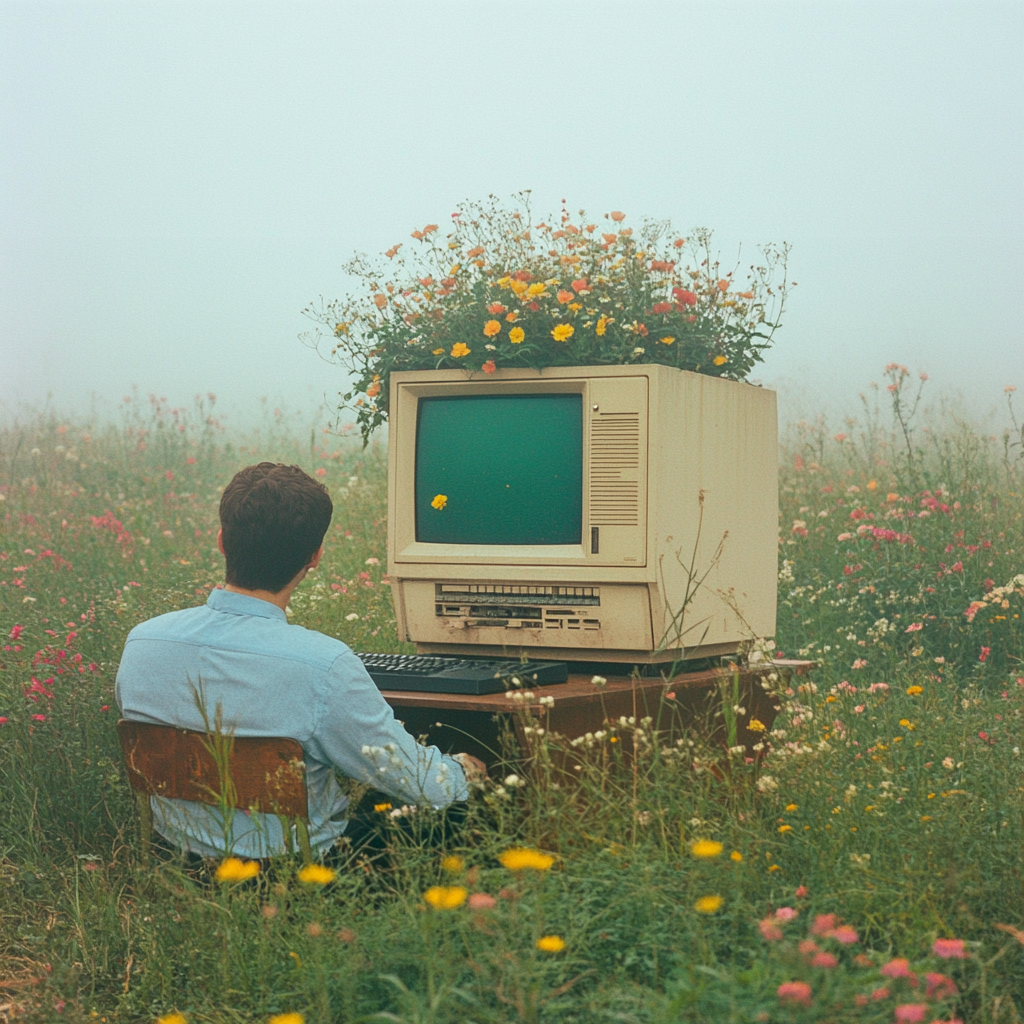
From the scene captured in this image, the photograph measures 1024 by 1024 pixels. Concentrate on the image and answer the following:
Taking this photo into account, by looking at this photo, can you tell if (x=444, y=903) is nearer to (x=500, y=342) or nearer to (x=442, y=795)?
(x=442, y=795)

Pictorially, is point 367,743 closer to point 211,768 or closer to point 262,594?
point 211,768

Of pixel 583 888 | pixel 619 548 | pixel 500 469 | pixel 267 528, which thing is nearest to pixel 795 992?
pixel 583 888

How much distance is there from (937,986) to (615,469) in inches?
69.2

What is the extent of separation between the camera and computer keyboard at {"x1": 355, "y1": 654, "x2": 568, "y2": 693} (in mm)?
2738

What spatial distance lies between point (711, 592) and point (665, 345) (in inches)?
26.9

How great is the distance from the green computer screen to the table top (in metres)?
0.41

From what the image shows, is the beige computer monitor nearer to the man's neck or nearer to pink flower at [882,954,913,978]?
the man's neck

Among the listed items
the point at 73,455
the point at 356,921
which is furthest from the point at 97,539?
the point at 356,921

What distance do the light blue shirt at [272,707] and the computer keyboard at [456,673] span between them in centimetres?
24

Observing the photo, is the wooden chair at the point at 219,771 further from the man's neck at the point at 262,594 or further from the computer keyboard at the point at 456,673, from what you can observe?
the computer keyboard at the point at 456,673

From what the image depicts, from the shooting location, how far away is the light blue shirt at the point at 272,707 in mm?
2426

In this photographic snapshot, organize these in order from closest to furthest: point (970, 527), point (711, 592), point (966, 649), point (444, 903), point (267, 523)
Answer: point (444, 903) < point (267, 523) < point (711, 592) < point (966, 649) < point (970, 527)

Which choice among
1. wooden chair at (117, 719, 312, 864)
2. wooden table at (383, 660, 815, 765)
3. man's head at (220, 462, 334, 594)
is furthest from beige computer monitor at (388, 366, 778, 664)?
wooden chair at (117, 719, 312, 864)

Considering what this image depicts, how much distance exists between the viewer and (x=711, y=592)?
10.6 ft
